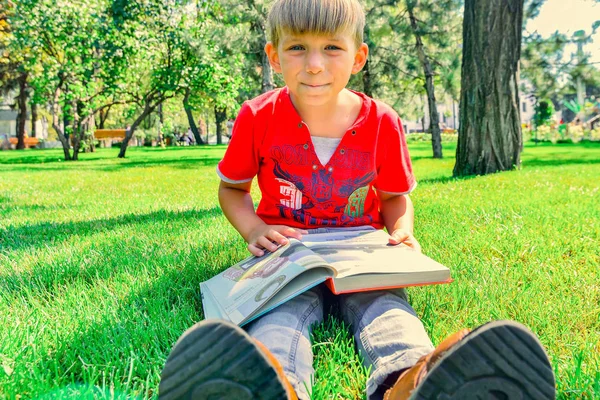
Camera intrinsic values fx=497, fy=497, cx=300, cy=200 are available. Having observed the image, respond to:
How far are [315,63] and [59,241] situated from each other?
87.2 inches

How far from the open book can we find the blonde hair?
0.74 metres

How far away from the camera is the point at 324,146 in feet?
6.41

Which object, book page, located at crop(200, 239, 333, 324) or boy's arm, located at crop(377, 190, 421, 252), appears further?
boy's arm, located at crop(377, 190, 421, 252)

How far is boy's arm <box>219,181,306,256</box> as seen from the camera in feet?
5.76

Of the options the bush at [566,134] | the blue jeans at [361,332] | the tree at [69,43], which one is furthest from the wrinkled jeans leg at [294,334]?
the bush at [566,134]

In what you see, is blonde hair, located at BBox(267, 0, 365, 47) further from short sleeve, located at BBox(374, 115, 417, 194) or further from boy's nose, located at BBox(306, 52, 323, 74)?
short sleeve, located at BBox(374, 115, 417, 194)

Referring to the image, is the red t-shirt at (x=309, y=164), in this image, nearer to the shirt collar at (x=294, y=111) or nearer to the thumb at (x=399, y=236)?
the shirt collar at (x=294, y=111)

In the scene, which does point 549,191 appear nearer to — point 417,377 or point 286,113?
point 286,113

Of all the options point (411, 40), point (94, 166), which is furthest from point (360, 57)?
point (411, 40)

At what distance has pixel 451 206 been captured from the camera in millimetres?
3994

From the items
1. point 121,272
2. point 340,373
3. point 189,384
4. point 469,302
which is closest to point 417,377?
point 340,373

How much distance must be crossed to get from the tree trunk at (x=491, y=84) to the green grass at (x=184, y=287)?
2437mm

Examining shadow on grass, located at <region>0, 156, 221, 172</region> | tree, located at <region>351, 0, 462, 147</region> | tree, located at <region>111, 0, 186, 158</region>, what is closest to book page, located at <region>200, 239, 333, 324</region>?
shadow on grass, located at <region>0, 156, 221, 172</region>

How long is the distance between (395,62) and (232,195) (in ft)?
49.7
